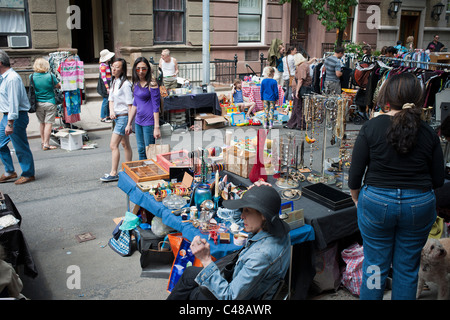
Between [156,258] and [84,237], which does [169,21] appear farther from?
[156,258]

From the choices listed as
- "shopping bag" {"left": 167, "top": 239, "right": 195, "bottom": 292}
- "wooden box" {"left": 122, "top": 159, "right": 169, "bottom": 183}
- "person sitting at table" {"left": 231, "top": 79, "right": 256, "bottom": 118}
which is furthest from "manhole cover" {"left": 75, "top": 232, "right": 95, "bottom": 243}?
"person sitting at table" {"left": 231, "top": 79, "right": 256, "bottom": 118}

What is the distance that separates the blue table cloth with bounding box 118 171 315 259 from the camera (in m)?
3.49

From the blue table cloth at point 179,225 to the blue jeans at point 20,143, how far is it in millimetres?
2505

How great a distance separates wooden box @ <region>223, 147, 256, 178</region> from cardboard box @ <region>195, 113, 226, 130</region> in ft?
19.0

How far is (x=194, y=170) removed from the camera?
4754 millimetres

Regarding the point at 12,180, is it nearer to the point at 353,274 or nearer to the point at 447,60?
the point at 353,274

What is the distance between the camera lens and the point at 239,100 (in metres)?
12.0

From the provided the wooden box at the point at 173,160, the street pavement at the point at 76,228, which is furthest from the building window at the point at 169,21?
the wooden box at the point at 173,160

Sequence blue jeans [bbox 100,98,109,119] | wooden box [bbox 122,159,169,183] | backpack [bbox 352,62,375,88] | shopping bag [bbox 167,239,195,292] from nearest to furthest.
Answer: shopping bag [bbox 167,239,195,292] < wooden box [bbox 122,159,169,183] < backpack [bbox 352,62,375,88] < blue jeans [bbox 100,98,109,119]

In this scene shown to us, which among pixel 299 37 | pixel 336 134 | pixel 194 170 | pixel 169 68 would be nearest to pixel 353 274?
pixel 336 134

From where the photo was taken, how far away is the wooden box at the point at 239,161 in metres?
4.61

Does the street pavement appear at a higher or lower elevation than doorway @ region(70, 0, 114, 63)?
lower

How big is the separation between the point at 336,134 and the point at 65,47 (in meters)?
10.7

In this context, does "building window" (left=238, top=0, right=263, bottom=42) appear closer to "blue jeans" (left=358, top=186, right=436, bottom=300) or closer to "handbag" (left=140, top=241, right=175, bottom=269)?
"handbag" (left=140, top=241, right=175, bottom=269)
